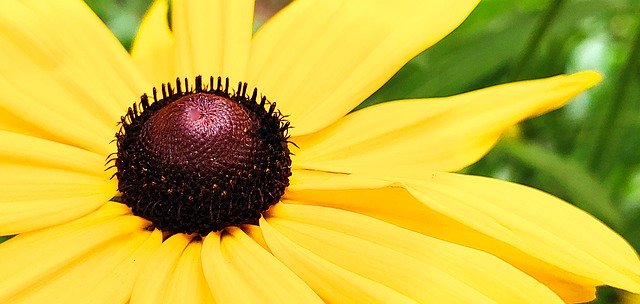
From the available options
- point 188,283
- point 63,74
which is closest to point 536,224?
point 188,283

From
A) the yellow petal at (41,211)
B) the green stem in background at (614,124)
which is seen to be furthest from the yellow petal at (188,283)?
the green stem in background at (614,124)

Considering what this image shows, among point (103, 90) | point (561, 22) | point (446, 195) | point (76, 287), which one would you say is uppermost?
point (561, 22)

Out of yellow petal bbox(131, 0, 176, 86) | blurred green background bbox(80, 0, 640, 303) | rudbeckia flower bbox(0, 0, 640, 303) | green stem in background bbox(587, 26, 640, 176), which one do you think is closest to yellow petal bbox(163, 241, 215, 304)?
rudbeckia flower bbox(0, 0, 640, 303)

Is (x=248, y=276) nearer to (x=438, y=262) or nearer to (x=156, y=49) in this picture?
(x=438, y=262)

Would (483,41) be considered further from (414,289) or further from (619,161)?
(414,289)

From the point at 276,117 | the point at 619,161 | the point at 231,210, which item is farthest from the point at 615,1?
the point at 231,210

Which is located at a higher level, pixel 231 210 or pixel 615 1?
pixel 615 1

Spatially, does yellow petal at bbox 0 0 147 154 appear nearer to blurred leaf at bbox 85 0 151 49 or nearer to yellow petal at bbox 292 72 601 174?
yellow petal at bbox 292 72 601 174

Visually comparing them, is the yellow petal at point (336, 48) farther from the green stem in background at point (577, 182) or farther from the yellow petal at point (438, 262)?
the green stem in background at point (577, 182)
